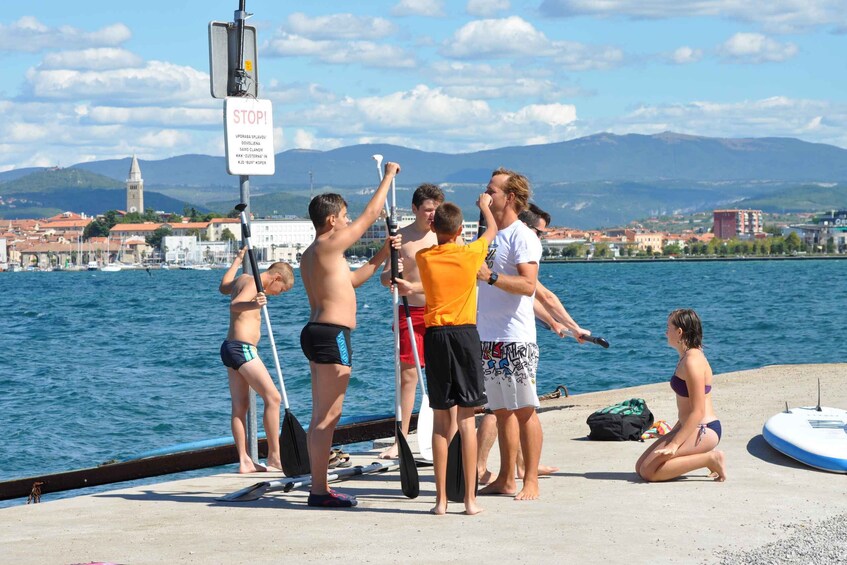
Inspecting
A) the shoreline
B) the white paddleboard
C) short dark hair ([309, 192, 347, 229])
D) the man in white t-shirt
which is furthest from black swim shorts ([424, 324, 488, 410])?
the white paddleboard

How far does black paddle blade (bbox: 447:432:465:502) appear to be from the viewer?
23.7 ft

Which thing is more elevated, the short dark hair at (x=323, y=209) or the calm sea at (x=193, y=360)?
the short dark hair at (x=323, y=209)

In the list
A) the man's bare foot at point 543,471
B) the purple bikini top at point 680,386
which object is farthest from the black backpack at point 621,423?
the purple bikini top at point 680,386

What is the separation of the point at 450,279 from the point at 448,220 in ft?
1.15

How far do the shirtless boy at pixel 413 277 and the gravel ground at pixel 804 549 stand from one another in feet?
8.78

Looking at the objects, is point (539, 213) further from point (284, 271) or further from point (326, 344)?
point (326, 344)

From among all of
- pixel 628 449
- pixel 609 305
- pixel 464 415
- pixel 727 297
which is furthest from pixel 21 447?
pixel 727 297

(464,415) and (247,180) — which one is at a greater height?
(247,180)

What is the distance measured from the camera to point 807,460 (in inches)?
333

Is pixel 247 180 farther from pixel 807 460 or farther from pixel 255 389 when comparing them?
pixel 807 460

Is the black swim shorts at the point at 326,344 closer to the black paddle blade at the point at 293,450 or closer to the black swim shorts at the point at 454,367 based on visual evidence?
the black swim shorts at the point at 454,367

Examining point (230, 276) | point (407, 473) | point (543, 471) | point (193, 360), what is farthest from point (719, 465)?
point (193, 360)

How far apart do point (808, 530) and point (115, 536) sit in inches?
154

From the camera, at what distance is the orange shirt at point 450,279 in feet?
23.2
